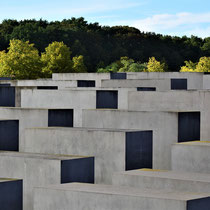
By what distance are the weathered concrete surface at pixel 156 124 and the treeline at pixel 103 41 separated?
2538 inches

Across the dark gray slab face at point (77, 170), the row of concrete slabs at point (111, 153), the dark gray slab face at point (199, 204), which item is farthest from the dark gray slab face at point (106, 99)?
the dark gray slab face at point (199, 204)

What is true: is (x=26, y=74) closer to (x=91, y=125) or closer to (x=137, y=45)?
(x=91, y=125)

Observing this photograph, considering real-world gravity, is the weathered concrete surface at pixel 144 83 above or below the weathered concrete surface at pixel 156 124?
above

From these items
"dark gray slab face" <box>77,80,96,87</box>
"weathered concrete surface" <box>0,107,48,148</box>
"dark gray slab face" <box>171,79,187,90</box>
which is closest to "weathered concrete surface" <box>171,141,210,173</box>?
"weathered concrete surface" <box>0,107,48,148</box>

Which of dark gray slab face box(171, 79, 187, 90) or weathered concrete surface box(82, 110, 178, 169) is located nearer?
weathered concrete surface box(82, 110, 178, 169)

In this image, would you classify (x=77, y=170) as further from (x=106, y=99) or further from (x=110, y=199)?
(x=106, y=99)

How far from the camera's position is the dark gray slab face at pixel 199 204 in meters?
8.12

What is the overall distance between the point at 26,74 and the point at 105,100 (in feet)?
84.3

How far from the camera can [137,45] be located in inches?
4304

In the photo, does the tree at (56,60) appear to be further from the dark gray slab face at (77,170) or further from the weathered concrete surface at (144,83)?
the dark gray slab face at (77,170)

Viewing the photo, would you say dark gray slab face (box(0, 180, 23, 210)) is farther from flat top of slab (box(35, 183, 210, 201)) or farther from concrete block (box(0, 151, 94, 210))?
flat top of slab (box(35, 183, 210, 201))

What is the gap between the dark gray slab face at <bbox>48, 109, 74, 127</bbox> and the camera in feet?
56.8

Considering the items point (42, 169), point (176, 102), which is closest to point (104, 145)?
point (42, 169)

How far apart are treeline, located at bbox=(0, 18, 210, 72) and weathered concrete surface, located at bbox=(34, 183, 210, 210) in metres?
71.5
